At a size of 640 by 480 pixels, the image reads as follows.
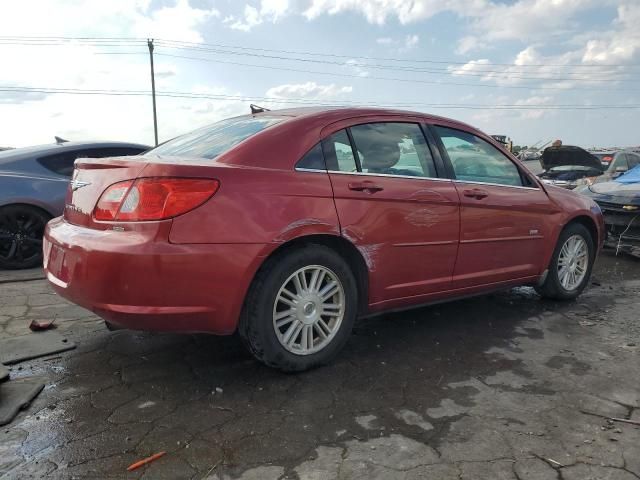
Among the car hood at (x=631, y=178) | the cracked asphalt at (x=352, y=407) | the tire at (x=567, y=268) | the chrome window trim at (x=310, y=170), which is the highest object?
the chrome window trim at (x=310, y=170)

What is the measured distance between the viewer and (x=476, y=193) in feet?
12.9

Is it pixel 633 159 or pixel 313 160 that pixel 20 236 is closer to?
pixel 313 160

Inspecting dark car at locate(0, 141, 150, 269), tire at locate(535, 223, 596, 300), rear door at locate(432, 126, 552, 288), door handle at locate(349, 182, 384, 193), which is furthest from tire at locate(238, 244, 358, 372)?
dark car at locate(0, 141, 150, 269)

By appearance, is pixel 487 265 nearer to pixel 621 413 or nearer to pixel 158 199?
pixel 621 413

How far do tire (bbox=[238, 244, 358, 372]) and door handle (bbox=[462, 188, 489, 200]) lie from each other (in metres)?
1.15

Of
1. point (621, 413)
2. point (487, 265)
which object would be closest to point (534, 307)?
point (487, 265)

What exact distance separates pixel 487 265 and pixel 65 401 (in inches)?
115

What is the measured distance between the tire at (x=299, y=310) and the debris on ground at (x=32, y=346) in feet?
4.52

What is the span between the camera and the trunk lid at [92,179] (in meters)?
2.84

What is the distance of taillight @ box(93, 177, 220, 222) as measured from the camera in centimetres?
268

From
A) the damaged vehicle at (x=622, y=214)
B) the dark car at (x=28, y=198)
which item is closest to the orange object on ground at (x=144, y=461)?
the dark car at (x=28, y=198)

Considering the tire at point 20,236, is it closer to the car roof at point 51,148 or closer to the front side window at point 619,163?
the car roof at point 51,148

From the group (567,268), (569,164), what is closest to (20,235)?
(567,268)

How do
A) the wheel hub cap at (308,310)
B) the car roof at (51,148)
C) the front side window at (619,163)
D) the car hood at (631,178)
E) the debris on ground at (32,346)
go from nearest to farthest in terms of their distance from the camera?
1. the wheel hub cap at (308,310)
2. the debris on ground at (32,346)
3. the car roof at (51,148)
4. the car hood at (631,178)
5. the front side window at (619,163)
